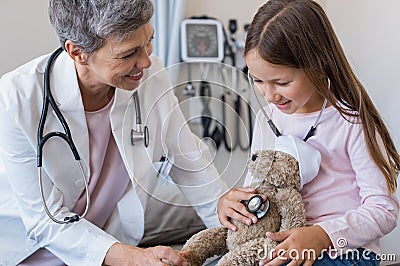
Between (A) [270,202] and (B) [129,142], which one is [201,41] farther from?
(A) [270,202]

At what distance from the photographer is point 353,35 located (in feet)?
6.72

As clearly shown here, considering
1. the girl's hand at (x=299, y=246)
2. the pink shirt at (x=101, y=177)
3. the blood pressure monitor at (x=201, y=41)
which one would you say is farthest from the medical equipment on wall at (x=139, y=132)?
the blood pressure monitor at (x=201, y=41)

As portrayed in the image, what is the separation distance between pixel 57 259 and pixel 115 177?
0.25 metres

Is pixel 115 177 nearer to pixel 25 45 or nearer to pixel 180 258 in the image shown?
pixel 180 258

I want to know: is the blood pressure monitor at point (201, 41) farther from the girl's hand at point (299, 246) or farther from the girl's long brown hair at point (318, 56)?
the girl's hand at point (299, 246)

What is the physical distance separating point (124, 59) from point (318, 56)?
1.35 ft

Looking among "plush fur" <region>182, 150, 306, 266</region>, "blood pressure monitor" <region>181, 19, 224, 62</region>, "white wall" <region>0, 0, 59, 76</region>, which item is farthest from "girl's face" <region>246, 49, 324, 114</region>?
"white wall" <region>0, 0, 59, 76</region>

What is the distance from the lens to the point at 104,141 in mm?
1432

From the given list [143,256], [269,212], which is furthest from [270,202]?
[143,256]

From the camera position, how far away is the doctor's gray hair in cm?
117

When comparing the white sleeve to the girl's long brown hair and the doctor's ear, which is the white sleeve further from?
the girl's long brown hair

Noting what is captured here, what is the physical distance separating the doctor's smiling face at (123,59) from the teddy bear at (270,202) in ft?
1.07

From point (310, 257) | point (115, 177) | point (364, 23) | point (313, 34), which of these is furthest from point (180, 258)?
point (364, 23)

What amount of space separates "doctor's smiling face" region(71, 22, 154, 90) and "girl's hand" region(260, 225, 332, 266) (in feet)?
1.53
